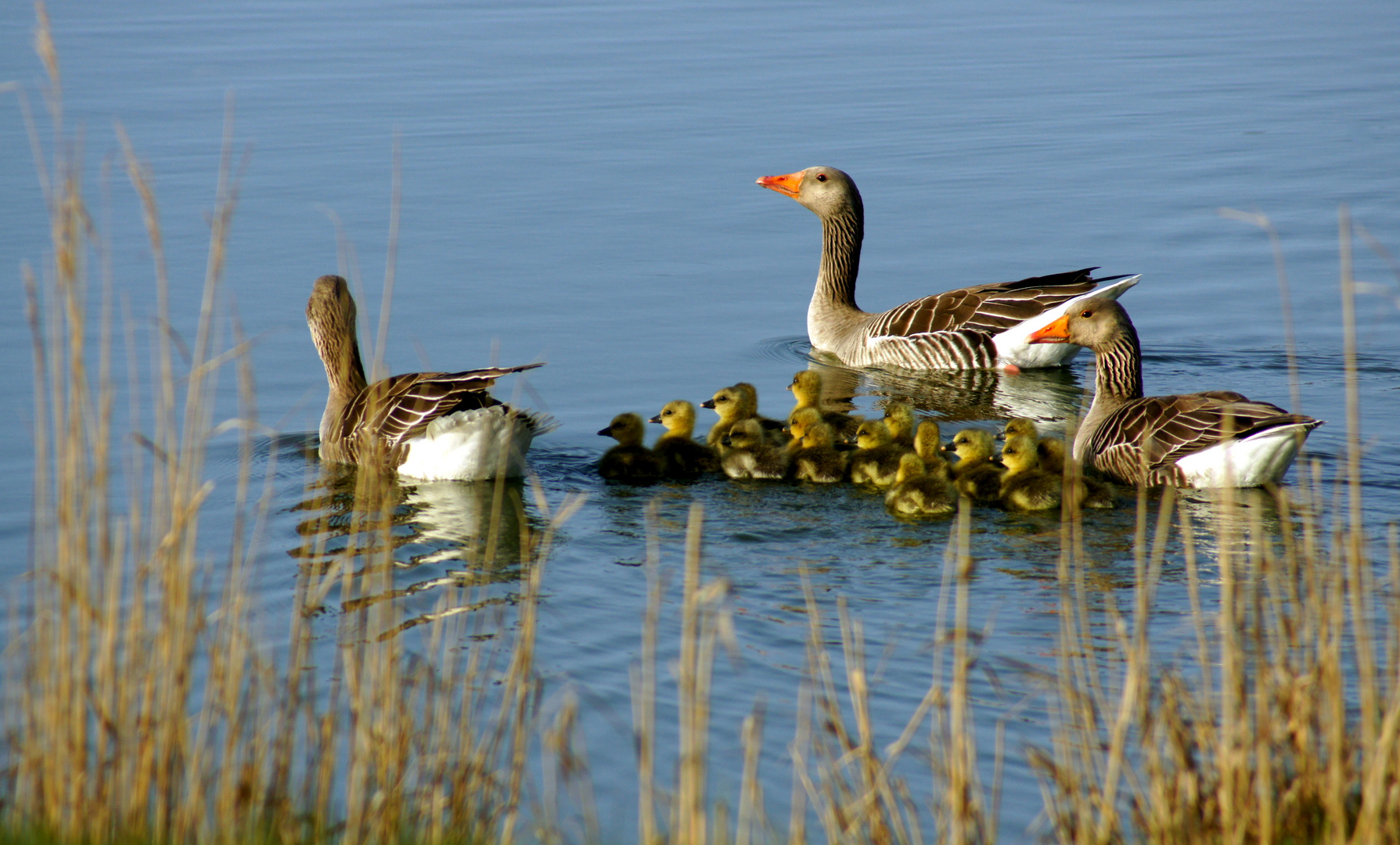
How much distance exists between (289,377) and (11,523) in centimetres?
359

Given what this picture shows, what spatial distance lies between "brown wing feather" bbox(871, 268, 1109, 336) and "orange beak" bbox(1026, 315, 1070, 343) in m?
2.09

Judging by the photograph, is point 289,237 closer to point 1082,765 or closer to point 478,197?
point 478,197

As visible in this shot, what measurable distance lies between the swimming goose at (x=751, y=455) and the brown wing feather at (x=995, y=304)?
3592 millimetres

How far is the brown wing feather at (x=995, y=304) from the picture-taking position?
489 inches

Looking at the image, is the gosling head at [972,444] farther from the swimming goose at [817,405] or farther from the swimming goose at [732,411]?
the swimming goose at [732,411]

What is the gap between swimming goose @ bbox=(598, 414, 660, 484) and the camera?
30.2ft

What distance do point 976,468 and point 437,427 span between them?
3.20 m

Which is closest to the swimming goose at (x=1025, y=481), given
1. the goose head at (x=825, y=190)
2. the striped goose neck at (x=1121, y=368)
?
the striped goose neck at (x=1121, y=368)

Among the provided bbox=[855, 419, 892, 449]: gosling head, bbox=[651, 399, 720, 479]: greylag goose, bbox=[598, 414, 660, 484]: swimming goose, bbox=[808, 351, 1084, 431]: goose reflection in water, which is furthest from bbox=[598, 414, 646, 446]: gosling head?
bbox=[808, 351, 1084, 431]: goose reflection in water

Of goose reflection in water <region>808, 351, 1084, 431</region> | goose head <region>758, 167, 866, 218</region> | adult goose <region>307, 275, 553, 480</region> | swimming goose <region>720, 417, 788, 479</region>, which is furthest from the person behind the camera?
goose head <region>758, 167, 866, 218</region>

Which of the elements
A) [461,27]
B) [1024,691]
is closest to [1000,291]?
[1024,691]

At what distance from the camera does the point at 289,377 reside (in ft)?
39.4

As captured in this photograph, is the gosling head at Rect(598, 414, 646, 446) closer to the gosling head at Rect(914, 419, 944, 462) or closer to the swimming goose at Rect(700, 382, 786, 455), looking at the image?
the swimming goose at Rect(700, 382, 786, 455)

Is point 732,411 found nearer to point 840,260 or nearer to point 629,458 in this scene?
point 629,458
